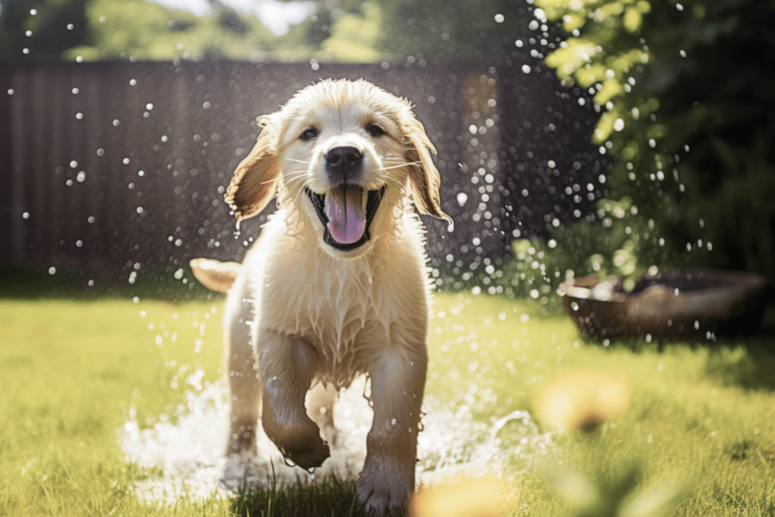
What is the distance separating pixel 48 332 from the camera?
4.87 m

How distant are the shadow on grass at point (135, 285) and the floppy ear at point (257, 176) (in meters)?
0.53

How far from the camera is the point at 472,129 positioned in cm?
278

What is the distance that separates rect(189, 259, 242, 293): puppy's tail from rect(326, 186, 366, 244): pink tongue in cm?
93

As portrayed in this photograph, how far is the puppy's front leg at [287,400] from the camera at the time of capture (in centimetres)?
195

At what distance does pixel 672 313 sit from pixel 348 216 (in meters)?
3.16

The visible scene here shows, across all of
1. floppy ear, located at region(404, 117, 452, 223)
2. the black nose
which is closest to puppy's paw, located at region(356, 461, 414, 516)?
floppy ear, located at region(404, 117, 452, 223)

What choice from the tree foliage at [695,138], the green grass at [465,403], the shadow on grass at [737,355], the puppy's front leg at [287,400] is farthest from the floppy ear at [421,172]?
the tree foliage at [695,138]

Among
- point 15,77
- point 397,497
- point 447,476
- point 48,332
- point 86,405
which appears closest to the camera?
point 397,497

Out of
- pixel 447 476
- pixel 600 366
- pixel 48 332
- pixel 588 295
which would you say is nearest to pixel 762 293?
pixel 588 295

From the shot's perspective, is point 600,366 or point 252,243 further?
point 600,366

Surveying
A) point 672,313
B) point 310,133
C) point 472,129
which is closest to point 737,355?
point 672,313

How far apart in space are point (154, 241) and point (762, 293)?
3798mm

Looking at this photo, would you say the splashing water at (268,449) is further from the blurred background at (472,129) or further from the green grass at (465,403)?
the blurred background at (472,129)

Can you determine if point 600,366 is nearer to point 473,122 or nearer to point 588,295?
point 588,295
